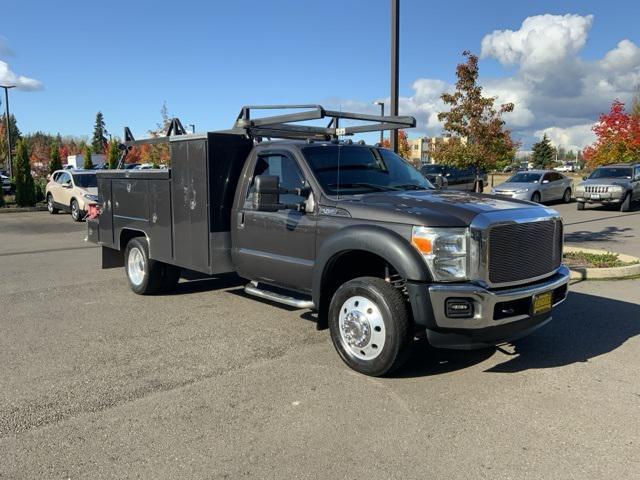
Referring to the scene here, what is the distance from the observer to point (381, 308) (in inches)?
177

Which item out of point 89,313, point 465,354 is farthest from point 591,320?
point 89,313

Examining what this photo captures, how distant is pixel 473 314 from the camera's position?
13.8 ft

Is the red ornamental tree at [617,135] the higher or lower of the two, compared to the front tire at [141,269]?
higher

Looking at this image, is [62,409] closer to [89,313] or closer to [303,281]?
[303,281]

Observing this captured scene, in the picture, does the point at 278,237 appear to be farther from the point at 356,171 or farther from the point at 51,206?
the point at 51,206

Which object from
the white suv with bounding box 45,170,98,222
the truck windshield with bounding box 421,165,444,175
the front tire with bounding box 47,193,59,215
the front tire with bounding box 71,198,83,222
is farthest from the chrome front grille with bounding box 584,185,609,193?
the front tire with bounding box 47,193,59,215

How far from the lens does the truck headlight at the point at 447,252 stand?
4.25 m

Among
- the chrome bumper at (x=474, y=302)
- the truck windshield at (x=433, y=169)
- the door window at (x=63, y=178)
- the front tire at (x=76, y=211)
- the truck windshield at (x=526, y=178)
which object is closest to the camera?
the chrome bumper at (x=474, y=302)

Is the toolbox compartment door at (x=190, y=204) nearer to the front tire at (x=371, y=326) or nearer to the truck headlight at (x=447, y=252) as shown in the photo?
the front tire at (x=371, y=326)

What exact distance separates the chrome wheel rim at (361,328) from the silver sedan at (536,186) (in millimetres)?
18394

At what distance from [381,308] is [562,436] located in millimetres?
1568

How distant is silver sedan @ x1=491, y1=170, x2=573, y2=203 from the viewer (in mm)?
22328

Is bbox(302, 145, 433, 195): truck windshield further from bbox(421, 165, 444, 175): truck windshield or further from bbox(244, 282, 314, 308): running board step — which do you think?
bbox(421, 165, 444, 175): truck windshield

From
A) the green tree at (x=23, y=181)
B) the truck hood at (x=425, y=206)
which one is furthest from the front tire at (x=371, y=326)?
the green tree at (x=23, y=181)
